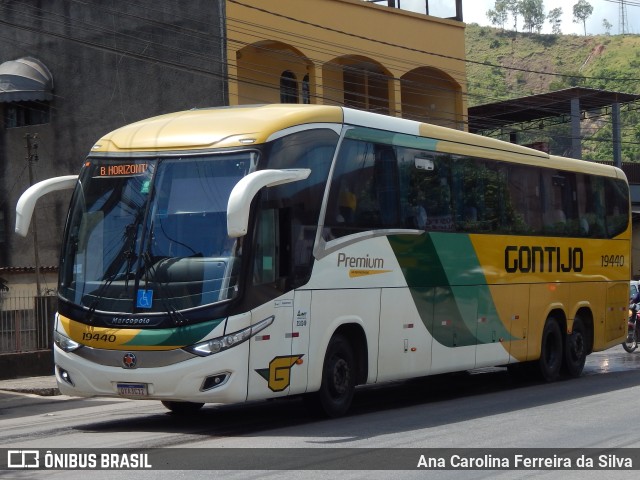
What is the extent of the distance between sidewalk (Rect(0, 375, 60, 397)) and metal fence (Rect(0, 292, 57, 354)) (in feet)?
3.09

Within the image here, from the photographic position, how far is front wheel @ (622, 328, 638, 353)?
27141 millimetres

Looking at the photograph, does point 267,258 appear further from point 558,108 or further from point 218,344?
point 558,108

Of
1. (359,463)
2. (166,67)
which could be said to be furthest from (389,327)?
(166,67)

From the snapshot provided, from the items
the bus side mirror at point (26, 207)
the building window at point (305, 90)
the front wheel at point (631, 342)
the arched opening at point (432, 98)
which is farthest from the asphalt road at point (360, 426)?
the arched opening at point (432, 98)

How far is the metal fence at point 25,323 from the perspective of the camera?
835 inches

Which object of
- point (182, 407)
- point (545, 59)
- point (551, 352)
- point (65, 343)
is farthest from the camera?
point (545, 59)

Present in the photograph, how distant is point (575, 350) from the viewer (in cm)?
2036

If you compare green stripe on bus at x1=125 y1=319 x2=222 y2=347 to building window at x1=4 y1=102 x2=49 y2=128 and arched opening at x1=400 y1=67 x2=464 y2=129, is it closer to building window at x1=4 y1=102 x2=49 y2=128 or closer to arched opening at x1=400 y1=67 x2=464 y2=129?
building window at x1=4 y1=102 x2=49 y2=128

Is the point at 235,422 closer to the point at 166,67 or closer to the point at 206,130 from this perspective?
the point at 206,130

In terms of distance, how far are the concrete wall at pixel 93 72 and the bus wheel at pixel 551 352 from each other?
11869mm

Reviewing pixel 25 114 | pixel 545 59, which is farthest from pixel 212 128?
pixel 545 59

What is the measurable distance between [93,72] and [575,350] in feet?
53.5

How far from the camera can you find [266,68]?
1221 inches

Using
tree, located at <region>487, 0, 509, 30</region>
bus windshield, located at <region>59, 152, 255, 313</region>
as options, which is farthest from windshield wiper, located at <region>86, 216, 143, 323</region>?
tree, located at <region>487, 0, 509, 30</region>
